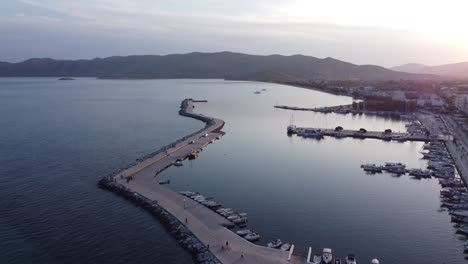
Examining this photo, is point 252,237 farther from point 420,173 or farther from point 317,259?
point 420,173

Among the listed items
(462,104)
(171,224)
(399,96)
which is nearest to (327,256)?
(171,224)

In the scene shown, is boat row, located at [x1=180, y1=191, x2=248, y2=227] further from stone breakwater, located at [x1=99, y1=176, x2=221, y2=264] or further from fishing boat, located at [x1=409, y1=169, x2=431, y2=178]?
fishing boat, located at [x1=409, y1=169, x2=431, y2=178]

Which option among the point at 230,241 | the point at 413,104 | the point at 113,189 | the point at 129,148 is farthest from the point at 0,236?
the point at 413,104

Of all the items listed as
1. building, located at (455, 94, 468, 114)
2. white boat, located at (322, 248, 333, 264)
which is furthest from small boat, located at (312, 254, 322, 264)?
building, located at (455, 94, 468, 114)

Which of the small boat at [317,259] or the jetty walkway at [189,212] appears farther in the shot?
the jetty walkway at [189,212]

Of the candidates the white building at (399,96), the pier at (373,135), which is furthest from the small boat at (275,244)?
the white building at (399,96)

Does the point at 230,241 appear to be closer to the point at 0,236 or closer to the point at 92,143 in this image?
the point at 0,236

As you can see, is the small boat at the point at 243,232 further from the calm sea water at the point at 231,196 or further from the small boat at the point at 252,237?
the calm sea water at the point at 231,196
